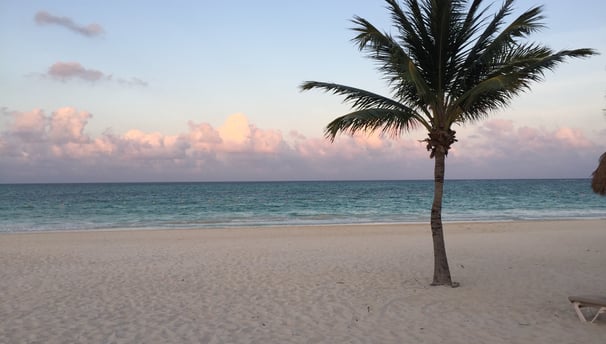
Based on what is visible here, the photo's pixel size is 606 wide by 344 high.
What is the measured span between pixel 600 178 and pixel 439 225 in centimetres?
569

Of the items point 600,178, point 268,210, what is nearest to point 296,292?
point 600,178

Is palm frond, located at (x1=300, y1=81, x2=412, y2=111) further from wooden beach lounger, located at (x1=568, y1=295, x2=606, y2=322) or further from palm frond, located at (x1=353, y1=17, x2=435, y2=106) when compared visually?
wooden beach lounger, located at (x1=568, y1=295, x2=606, y2=322)

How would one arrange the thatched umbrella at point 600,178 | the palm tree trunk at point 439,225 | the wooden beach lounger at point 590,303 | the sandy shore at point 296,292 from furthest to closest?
1. the thatched umbrella at point 600,178
2. the palm tree trunk at point 439,225
3. the sandy shore at point 296,292
4. the wooden beach lounger at point 590,303

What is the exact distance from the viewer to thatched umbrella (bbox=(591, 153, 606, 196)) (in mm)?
11875

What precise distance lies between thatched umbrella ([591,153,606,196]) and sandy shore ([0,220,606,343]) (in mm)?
1815

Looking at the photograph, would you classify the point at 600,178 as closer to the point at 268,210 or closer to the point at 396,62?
the point at 396,62

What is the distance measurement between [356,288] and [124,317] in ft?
13.7

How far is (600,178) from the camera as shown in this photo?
12.0 m

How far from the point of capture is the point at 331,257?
43.3 ft

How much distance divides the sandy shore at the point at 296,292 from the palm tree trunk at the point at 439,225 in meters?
0.38

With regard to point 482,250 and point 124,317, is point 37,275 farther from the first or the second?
point 482,250

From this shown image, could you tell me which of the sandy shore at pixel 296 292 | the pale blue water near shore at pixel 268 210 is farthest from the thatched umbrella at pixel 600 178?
the pale blue water near shore at pixel 268 210

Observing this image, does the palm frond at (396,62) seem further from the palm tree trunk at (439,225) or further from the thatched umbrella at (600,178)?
the thatched umbrella at (600,178)

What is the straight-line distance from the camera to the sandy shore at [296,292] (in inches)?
252
